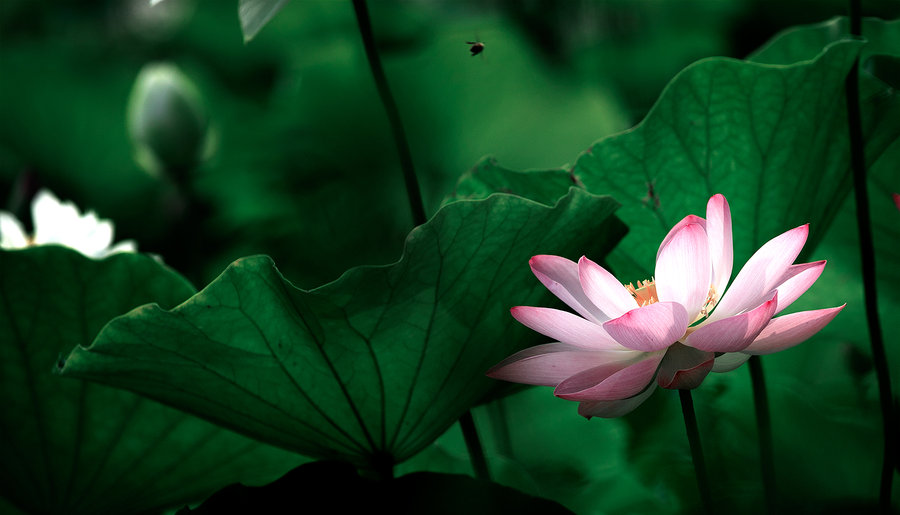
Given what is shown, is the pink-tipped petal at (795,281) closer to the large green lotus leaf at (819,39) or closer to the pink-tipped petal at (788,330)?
the pink-tipped petal at (788,330)

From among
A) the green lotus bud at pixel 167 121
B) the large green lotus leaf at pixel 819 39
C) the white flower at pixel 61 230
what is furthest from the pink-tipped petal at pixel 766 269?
the green lotus bud at pixel 167 121

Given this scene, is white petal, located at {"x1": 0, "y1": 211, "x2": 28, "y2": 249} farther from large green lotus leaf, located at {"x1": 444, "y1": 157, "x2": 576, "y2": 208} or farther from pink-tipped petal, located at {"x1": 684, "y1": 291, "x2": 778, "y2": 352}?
pink-tipped petal, located at {"x1": 684, "y1": 291, "x2": 778, "y2": 352}

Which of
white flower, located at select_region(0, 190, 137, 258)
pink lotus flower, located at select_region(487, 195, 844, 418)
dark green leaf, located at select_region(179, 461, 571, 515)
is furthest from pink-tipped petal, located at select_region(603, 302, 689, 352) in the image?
white flower, located at select_region(0, 190, 137, 258)

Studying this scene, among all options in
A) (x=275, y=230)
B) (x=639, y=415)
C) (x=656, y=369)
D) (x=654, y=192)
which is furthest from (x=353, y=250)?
(x=656, y=369)

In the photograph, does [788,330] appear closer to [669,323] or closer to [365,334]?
[669,323]

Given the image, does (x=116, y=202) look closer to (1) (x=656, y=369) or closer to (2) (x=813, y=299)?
(2) (x=813, y=299)

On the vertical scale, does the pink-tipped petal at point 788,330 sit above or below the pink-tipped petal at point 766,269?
below
